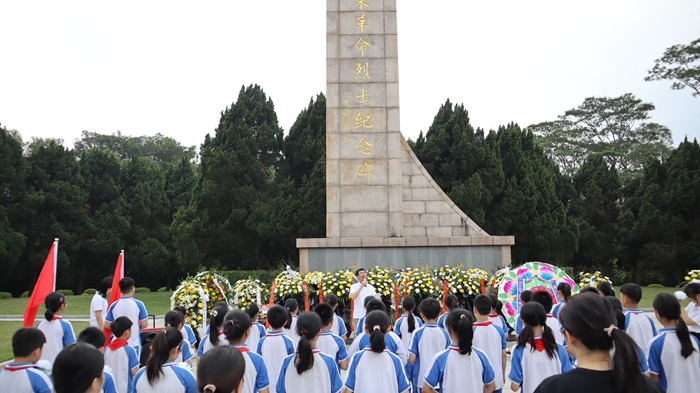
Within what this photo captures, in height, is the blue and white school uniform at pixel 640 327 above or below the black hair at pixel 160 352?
below

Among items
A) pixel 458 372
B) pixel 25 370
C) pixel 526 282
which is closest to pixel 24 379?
pixel 25 370

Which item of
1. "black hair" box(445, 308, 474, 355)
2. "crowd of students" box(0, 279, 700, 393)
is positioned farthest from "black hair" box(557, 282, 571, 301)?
"black hair" box(445, 308, 474, 355)

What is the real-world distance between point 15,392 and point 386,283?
7.33 metres

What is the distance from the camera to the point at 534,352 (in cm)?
452

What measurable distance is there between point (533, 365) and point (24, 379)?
359 cm

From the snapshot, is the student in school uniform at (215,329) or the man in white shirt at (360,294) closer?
the student in school uniform at (215,329)

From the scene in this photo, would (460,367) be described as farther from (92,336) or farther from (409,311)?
(92,336)

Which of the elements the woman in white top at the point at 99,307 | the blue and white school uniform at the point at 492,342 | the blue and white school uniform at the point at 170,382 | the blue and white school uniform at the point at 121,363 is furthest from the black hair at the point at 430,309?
the woman in white top at the point at 99,307

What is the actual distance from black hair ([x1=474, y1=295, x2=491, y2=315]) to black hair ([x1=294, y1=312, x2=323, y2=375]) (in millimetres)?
1643

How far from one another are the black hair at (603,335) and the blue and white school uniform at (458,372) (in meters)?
2.09

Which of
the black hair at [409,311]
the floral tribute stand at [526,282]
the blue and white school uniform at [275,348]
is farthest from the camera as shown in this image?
the floral tribute stand at [526,282]

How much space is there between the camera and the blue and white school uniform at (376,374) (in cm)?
403

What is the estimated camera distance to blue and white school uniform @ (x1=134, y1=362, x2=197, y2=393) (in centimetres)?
342

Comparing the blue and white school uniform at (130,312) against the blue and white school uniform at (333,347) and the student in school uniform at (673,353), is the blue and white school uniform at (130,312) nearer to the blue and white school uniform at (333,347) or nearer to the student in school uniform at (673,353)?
the blue and white school uniform at (333,347)
